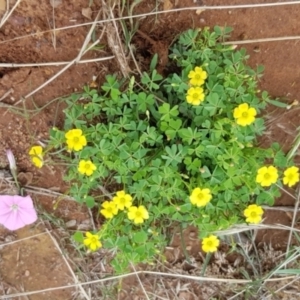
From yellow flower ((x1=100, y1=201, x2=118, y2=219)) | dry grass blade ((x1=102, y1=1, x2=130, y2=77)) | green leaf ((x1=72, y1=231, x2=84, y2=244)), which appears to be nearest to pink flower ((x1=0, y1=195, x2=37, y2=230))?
green leaf ((x1=72, y1=231, x2=84, y2=244))

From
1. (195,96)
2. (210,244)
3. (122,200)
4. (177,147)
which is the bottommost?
(210,244)

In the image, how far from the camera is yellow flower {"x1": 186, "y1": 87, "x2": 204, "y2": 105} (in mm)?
1596

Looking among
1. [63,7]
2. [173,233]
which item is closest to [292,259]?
[173,233]

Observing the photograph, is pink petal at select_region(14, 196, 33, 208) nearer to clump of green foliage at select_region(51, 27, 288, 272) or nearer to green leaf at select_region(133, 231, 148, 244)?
clump of green foliage at select_region(51, 27, 288, 272)

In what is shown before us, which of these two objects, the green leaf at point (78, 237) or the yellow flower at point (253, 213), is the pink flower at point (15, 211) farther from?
the yellow flower at point (253, 213)

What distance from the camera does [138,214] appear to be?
5.50ft

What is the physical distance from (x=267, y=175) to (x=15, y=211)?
77 cm

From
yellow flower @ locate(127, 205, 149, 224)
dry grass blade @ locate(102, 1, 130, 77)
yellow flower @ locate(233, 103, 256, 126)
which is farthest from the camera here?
dry grass blade @ locate(102, 1, 130, 77)

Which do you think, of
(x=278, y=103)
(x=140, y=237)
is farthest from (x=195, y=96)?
(x=140, y=237)

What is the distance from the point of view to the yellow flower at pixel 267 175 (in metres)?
1.59

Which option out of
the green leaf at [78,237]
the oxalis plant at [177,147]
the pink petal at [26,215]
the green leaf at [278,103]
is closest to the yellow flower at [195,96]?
the oxalis plant at [177,147]

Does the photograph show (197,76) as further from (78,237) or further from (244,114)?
(78,237)

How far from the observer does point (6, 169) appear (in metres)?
1.91

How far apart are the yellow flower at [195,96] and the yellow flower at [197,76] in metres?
0.03
